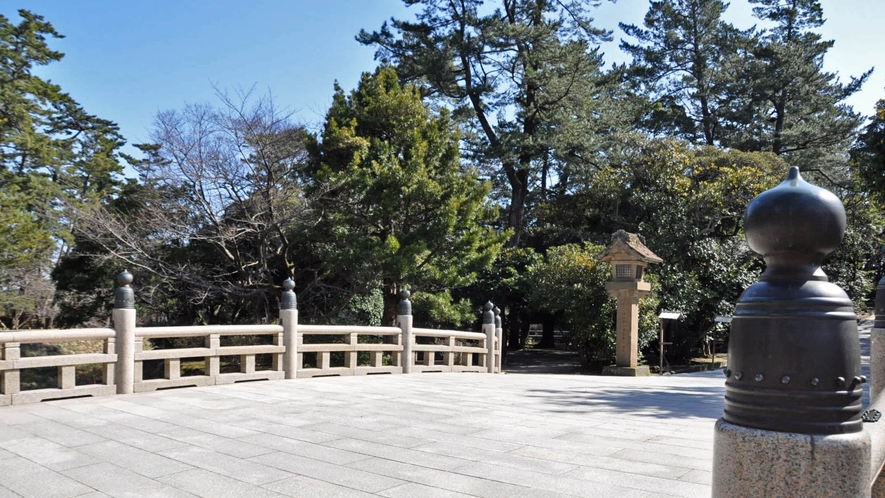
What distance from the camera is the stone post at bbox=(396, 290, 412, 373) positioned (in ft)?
36.8

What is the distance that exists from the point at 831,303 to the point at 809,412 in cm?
29

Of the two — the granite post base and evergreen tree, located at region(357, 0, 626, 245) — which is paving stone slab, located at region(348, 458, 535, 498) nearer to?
the granite post base

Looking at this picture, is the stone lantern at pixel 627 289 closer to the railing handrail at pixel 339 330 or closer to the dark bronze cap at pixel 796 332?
the railing handrail at pixel 339 330

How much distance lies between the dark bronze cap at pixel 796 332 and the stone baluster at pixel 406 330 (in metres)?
9.54

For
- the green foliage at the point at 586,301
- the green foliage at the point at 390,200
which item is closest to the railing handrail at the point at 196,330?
the green foliage at the point at 390,200

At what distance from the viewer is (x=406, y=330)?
11250mm

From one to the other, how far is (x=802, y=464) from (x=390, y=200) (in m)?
12.5

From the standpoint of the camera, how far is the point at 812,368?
5.44 ft

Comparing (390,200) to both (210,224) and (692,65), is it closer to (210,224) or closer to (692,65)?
(210,224)

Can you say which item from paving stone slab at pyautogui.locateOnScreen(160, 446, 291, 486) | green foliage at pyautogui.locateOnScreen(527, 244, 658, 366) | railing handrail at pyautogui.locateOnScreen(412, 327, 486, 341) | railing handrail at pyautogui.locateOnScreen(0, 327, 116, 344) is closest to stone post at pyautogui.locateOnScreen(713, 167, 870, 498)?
paving stone slab at pyautogui.locateOnScreen(160, 446, 291, 486)

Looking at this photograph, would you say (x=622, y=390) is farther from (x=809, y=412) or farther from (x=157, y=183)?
(x=157, y=183)

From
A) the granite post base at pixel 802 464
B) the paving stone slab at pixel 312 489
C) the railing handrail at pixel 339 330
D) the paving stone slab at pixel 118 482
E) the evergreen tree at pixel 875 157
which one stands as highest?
the evergreen tree at pixel 875 157

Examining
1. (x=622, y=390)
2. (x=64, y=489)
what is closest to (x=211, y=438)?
(x=64, y=489)

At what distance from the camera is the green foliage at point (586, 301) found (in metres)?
16.3
